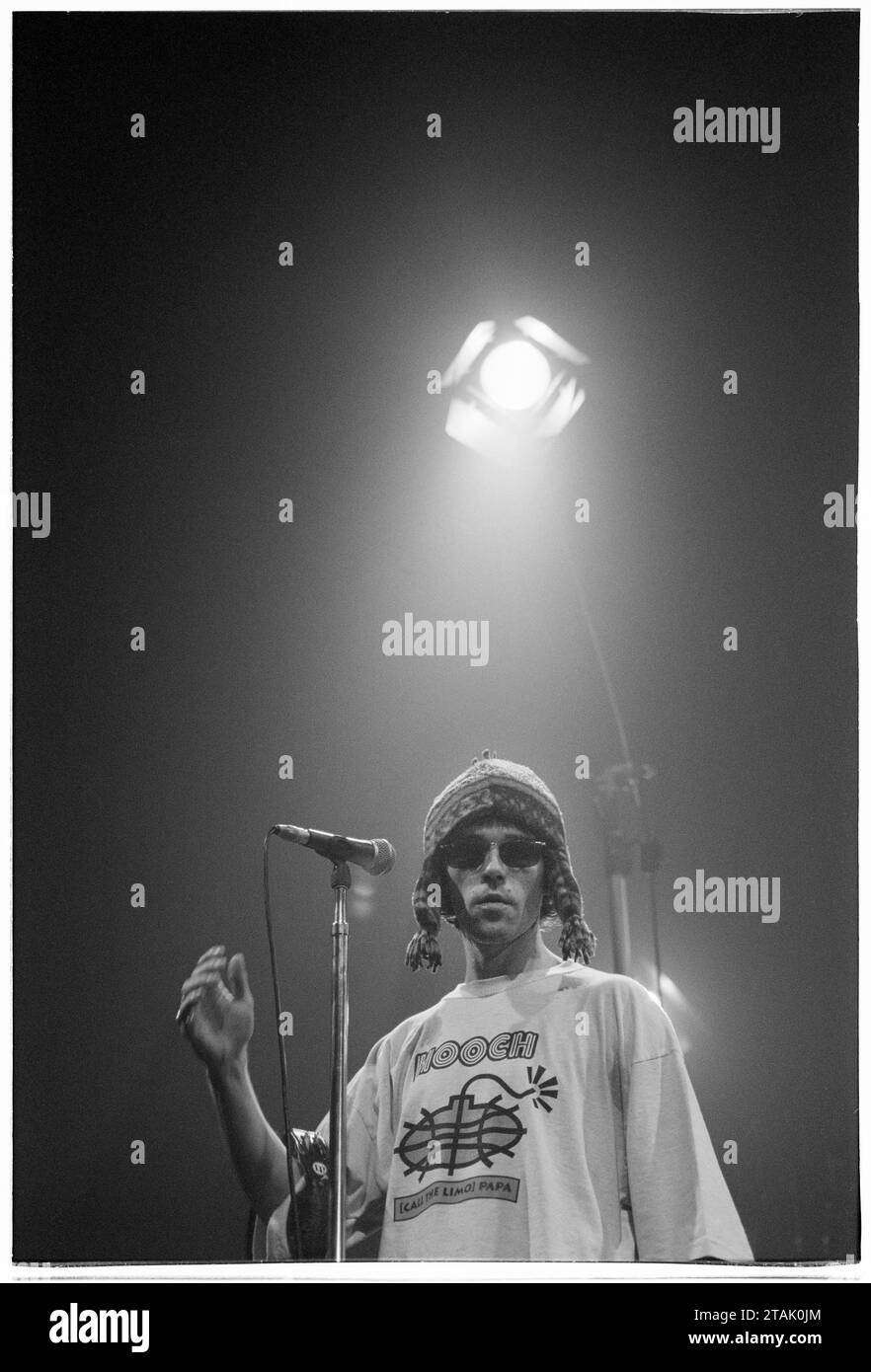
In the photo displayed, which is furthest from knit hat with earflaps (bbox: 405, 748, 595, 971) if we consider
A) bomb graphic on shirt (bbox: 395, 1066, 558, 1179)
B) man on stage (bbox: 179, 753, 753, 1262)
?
bomb graphic on shirt (bbox: 395, 1066, 558, 1179)

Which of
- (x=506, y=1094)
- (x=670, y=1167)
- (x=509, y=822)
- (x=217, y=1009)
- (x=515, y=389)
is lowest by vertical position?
(x=670, y=1167)

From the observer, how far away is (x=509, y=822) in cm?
289

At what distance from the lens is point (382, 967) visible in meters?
2.88

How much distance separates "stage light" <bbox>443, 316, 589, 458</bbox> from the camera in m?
3.02

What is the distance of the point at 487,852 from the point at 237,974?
0.58 metres

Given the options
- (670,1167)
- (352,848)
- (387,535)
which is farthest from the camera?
(387,535)

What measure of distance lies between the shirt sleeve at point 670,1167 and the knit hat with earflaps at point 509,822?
233 mm

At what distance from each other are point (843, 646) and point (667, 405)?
0.64 meters

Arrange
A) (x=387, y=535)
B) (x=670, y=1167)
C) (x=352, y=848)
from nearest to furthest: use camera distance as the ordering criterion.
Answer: (x=670, y=1167), (x=352, y=848), (x=387, y=535)

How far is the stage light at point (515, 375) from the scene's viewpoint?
9.91ft

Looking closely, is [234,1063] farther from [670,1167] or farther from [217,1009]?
[670,1167]

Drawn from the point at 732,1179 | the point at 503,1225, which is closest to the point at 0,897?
the point at 503,1225

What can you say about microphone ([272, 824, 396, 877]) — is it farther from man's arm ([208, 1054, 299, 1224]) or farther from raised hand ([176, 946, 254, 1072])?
man's arm ([208, 1054, 299, 1224])

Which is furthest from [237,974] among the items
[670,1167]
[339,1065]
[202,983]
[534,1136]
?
[670,1167]
